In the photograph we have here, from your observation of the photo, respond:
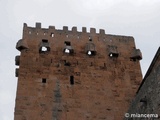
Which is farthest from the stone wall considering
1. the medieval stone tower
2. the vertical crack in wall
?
the vertical crack in wall

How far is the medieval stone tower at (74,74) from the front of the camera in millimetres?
13895

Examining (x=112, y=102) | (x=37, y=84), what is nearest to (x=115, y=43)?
(x=112, y=102)

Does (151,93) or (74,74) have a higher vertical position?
(74,74)

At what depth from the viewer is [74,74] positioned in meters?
15.1

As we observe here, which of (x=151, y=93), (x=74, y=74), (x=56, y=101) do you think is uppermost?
(x=74, y=74)

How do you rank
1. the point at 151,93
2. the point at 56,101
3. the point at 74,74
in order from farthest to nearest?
the point at 74,74
the point at 56,101
the point at 151,93

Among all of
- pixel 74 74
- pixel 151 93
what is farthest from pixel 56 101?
pixel 151 93

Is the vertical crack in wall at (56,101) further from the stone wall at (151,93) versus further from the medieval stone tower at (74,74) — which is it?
the stone wall at (151,93)

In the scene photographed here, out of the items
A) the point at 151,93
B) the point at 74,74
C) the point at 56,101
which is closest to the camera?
the point at 151,93

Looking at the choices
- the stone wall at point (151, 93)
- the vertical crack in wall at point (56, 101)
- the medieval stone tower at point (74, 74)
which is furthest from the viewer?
the medieval stone tower at point (74, 74)

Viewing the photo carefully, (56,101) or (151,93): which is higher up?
(56,101)

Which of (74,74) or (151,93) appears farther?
(74,74)

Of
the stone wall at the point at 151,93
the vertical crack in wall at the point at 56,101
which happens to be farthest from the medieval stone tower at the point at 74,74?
the stone wall at the point at 151,93

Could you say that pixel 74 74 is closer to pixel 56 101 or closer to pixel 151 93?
pixel 56 101
